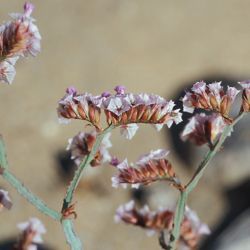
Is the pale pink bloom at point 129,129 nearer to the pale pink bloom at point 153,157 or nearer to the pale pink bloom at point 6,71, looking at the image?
the pale pink bloom at point 153,157

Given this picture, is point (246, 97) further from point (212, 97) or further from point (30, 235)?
point (30, 235)

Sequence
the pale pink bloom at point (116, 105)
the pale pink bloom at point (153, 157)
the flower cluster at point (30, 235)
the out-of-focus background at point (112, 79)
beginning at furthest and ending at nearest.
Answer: the out-of-focus background at point (112, 79) < the flower cluster at point (30, 235) < the pale pink bloom at point (153, 157) < the pale pink bloom at point (116, 105)

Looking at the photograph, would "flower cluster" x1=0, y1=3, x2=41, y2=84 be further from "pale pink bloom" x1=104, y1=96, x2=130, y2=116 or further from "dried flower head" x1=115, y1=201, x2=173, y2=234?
"dried flower head" x1=115, y1=201, x2=173, y2=234

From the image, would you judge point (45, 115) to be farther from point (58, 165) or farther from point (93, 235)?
point (93, 235)

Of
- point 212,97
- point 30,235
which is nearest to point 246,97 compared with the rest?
point 212,97

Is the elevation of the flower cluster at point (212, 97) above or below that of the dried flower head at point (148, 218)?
above

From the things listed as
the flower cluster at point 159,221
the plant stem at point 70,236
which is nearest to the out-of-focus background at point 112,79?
the flower cluster at point 159,221
